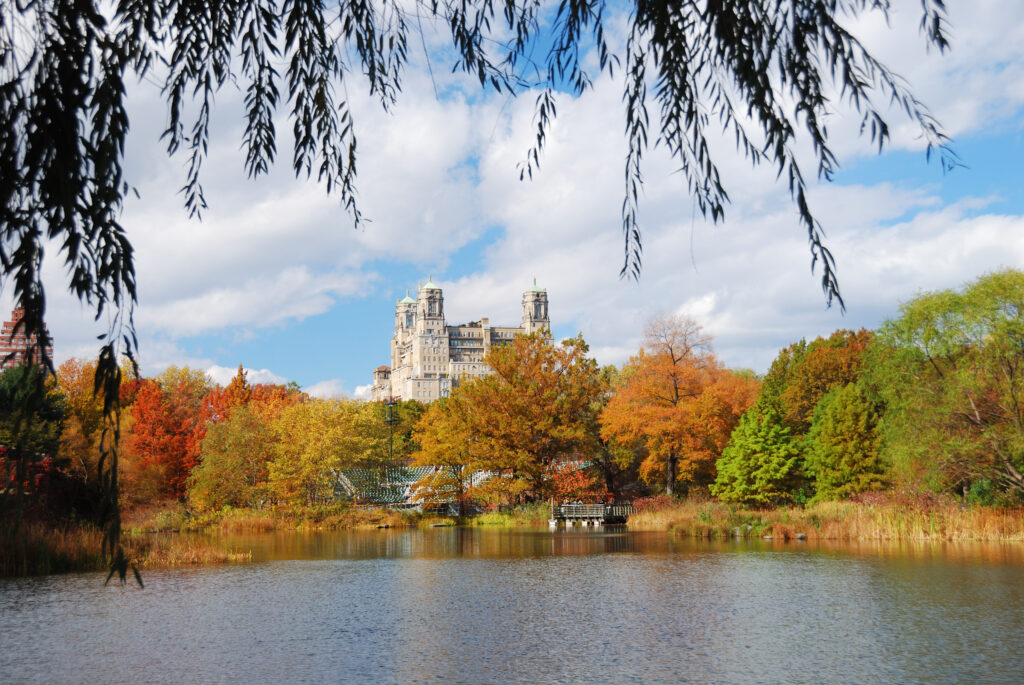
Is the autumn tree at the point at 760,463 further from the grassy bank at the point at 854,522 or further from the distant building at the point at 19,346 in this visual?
the distant building at the point at 19,346

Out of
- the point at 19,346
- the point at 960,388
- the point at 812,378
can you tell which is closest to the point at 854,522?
the point at 960,388

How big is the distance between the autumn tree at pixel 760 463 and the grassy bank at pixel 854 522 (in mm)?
1070

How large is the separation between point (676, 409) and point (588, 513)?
710cm

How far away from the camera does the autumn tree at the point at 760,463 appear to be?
36406 millimetres

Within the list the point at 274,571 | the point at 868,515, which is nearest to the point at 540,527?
the point at 868,515

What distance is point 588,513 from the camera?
44.0m

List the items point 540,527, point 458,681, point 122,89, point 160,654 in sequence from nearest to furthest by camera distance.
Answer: point 122,89 → point 458,681 → point 160,654 → point 540,527

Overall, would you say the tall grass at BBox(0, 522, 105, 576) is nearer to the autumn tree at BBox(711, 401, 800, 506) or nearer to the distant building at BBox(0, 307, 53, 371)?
the distant building at BBox(0, 307, 53, 371)

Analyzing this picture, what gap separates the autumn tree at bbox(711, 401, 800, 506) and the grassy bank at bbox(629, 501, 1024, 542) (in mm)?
1070

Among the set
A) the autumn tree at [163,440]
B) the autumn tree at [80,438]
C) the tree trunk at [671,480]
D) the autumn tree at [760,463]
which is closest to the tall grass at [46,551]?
the autumn tree at [80,438]

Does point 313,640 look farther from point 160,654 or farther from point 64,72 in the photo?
point 64,72

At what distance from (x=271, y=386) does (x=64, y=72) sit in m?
74.5

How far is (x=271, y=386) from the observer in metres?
75.1

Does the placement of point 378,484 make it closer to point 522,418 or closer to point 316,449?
point 316,449
